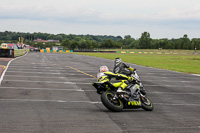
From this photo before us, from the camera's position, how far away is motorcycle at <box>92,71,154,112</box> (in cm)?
1027

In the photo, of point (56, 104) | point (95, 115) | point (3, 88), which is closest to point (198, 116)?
point (95, 115)

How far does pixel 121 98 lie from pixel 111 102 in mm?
351

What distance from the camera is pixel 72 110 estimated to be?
10.5 m

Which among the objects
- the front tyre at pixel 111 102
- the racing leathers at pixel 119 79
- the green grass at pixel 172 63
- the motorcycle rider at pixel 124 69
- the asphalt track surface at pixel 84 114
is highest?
the motorcycle rider at pixel 124 69

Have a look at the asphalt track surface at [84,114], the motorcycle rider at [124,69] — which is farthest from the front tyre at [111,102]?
the motorcycle rider at [124,69]

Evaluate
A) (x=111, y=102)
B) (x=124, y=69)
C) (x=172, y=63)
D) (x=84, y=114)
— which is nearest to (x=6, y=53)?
(x=172, y=63)

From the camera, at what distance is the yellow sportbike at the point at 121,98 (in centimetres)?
1027

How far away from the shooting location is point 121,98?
1047 cm

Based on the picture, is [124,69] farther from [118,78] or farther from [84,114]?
[84,114]

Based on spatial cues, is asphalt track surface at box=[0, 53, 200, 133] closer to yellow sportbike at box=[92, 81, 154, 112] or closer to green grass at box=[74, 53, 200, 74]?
yellow sportbike at box=[92, 81, 154, 112]

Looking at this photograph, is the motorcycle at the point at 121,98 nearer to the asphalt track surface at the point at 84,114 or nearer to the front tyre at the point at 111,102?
the front tyre at the point at 111,102

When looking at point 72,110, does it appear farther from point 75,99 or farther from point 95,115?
point 75,99

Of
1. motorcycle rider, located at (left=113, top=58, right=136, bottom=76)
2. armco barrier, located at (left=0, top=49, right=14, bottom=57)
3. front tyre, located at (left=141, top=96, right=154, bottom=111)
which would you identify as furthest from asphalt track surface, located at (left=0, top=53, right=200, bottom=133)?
armco barrier, located at (left=0, top=49, right=14, bottom=57)

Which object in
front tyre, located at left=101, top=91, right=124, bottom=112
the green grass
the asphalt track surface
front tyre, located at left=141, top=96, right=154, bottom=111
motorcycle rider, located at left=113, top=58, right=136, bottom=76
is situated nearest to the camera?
the asphalt track surface
